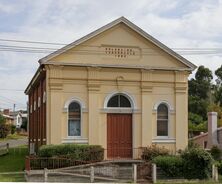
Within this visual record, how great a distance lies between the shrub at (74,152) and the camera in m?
26.8

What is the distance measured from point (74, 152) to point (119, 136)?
13.4 feet

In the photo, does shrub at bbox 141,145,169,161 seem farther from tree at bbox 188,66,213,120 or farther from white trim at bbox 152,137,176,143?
tree at bbox 188,66,213,120

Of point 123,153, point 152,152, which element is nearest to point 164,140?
point 152,152

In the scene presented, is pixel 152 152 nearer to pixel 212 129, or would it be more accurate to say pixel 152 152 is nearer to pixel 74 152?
pixel 74 152

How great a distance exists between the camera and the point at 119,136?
30250 millimetres

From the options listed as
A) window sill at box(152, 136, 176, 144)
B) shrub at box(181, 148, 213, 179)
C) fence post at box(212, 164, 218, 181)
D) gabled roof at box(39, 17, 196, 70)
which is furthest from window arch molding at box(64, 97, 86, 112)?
fence post at box(212, 164, 218, 181)

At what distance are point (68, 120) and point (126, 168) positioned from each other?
468 cm

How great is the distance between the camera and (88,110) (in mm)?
29562

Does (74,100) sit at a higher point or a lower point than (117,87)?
lower

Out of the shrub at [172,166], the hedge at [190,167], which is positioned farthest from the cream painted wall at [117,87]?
the hedge at [190,167]

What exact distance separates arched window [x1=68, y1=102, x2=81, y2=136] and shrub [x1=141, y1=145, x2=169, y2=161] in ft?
12.4

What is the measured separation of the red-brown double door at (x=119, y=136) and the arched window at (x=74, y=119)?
1.71 m

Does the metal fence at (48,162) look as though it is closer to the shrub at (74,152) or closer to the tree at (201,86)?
the shrub at (74,152)

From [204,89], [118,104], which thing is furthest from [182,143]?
[204,89]
